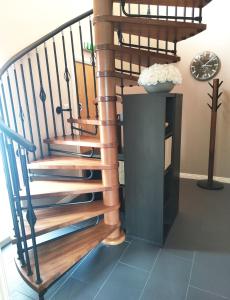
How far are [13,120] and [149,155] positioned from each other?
1.42 meters

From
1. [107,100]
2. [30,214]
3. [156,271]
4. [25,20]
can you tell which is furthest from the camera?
[25,20]

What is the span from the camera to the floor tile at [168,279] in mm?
1520

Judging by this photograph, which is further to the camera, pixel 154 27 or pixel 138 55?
pixel 138 55

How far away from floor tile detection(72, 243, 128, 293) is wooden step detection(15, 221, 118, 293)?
0.14 metres

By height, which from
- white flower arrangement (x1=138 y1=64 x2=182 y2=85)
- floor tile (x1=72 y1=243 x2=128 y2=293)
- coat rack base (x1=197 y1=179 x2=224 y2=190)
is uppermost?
white flower arrangement (x1=138 y1=64 x2=182 y2=85)

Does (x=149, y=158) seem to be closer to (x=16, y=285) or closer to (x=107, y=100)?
(x=107, y=100)

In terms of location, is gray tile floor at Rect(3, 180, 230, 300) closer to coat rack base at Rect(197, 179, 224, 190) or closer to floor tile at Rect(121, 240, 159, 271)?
floor tile at Rect(121, 240, 159, 271)

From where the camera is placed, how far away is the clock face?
3.19 meters

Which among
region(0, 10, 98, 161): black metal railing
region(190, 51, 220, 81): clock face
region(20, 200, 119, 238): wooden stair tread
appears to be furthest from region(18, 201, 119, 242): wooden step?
region(190, 51, 220, 81): clock face

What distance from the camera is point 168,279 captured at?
1.66m

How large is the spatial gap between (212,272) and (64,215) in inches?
52.8

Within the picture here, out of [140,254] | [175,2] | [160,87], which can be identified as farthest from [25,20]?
[140,254]

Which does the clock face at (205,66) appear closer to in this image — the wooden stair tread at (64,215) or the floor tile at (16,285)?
the wooden stair tread at (64,215)

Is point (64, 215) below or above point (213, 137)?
below
